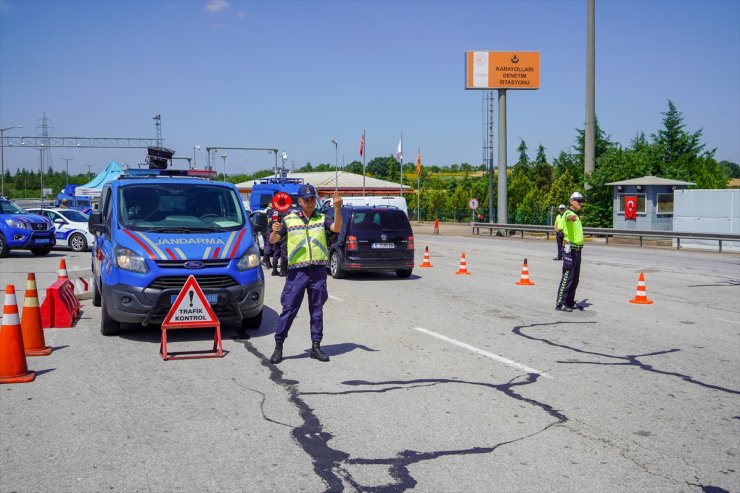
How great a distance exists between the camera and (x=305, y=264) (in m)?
8.33

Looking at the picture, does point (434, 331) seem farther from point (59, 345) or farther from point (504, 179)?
point (504, 179)

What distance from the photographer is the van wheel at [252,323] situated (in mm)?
10375

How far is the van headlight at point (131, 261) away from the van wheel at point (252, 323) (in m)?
1.70

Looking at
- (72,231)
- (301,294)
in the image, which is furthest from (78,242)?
(301,294)

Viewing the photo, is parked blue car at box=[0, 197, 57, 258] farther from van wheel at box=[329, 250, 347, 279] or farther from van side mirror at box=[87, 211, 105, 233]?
van side mirror at box=[87, 211, 105, 233]

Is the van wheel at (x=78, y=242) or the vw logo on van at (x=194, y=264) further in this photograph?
the van wheel at (x=78, y=242)

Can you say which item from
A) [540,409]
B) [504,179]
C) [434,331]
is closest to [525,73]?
[504,179]

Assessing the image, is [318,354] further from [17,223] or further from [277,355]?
[17,223]

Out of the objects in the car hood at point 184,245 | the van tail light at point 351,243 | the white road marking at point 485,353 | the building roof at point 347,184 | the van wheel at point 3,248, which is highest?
the building roof at point 347,184

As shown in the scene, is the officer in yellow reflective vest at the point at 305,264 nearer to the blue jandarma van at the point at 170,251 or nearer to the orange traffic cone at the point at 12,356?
the blue jandarma van at the point at 170,251

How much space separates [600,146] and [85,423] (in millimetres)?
53173

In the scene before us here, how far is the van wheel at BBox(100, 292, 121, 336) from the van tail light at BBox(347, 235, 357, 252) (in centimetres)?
764

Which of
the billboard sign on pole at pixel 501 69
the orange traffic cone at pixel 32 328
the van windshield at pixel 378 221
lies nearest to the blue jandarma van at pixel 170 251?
the orange traffic cone at pixel 32 328

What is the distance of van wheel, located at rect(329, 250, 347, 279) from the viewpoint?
17484 millimetres
